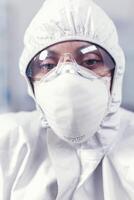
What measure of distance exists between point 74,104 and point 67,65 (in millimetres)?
89

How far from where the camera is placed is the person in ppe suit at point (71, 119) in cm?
93

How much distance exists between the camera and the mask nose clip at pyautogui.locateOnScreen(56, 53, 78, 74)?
919 mm

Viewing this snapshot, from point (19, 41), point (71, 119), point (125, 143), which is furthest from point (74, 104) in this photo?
point (19, 41)

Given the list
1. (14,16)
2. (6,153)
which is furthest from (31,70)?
(14,16)

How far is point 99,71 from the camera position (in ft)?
3.17

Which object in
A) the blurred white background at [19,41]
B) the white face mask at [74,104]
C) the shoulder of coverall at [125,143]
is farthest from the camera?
the blurred white background at [19,41]

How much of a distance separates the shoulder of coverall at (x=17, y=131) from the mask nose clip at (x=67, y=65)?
0.21 meters

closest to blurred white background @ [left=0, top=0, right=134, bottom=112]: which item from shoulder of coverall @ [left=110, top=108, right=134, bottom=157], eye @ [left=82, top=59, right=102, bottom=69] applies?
shoulder of coverall @ [left=110, top=108, right=134, bottom=157]

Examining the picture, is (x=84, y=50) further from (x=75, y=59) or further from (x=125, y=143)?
(x=125, y=143)

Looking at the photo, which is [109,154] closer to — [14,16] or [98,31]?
[98,31]

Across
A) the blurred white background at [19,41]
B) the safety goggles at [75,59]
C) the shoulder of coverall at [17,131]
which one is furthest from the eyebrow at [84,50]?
the blurred white background at [19,41]

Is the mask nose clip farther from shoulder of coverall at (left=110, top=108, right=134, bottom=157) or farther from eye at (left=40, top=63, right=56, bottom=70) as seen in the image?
shoulder of coverall at (left=110, top=108, right=134, bottom=157)

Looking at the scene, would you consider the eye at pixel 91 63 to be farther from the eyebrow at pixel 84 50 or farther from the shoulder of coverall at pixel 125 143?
the shoulder of coverall at pixel 125 143

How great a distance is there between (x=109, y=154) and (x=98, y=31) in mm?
295
